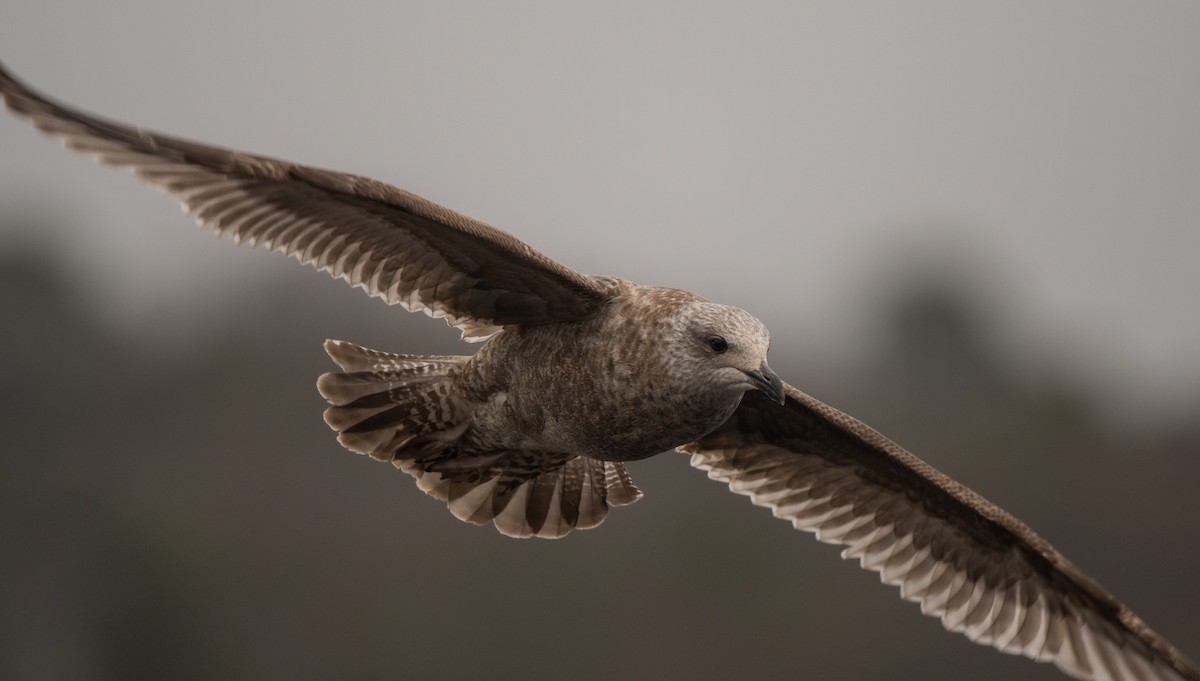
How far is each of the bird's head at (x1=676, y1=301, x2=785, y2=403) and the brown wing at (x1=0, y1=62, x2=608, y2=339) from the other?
601mm

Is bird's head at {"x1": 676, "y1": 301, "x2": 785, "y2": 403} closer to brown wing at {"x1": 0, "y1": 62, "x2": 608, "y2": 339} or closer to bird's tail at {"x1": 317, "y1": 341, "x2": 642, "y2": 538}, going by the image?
brown wing at {"x1": 0, "y1": 62, "x2": 608, "y2": 339}

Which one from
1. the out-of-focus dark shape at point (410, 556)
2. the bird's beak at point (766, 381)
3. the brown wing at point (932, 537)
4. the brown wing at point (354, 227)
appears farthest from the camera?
the out-of-focus dark shape at point (410, 556)

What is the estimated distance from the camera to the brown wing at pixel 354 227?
7645 millimetres

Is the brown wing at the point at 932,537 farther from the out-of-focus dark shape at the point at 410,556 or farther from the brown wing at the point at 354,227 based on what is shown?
the out-of-focus dark shape at the point at 410,556

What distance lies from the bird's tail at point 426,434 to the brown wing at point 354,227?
0.44 m

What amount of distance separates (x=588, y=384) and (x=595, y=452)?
0.38m

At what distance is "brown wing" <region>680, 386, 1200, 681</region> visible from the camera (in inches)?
387

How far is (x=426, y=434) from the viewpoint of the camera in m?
9.25

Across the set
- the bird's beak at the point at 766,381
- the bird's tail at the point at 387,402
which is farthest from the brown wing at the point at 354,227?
the bird's beak at the point at 766,381

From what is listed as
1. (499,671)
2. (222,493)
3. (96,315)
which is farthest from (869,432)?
(96,315)

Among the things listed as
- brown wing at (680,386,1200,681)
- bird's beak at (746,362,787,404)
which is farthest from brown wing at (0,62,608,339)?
brown wing at (680,386,1200,681)

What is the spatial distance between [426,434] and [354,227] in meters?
1.33

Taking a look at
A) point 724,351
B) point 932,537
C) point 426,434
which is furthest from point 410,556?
point 724,351

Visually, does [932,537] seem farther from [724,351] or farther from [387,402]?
[387,402]
